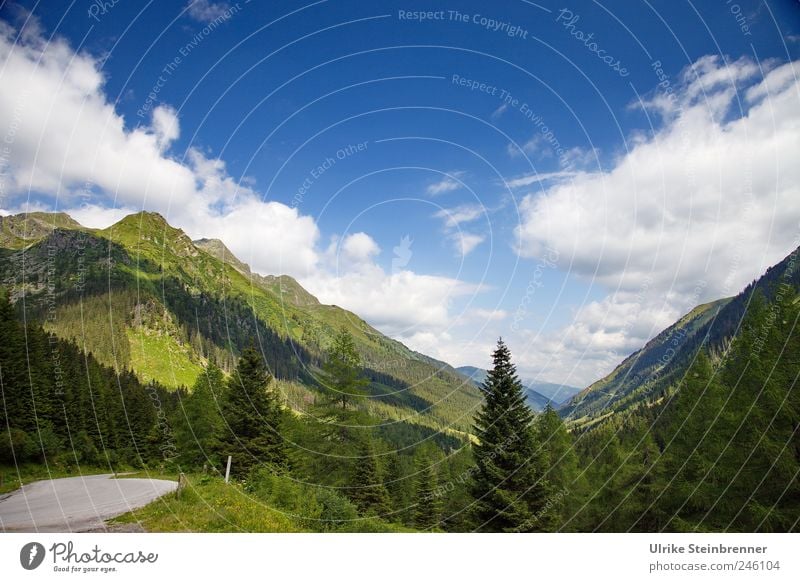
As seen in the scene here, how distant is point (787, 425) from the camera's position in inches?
306

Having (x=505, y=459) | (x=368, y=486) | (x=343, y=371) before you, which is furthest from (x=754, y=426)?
(x=343, y=371)

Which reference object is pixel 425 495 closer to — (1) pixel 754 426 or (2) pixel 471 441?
(2) pixel 471 441

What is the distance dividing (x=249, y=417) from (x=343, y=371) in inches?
174

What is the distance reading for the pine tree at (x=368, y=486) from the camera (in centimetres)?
1719

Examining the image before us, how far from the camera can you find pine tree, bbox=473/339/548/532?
14.3 meters

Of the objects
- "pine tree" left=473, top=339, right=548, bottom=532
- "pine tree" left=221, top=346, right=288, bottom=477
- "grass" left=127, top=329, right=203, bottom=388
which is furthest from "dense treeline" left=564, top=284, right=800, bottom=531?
"grass" left=127, top=329, right=203, bottom=388

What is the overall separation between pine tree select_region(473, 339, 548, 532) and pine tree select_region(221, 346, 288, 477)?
7934 millimetres

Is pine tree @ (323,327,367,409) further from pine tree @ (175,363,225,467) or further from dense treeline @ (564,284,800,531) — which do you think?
dense treeline @ (564,284,800,531)

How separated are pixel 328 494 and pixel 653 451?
14.3m

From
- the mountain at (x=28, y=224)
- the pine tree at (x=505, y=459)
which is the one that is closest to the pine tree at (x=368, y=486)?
the pine tree at (x=505, y=459)

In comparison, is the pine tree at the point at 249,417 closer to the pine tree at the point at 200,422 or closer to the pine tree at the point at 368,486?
the pine tree at the point at 368,486
